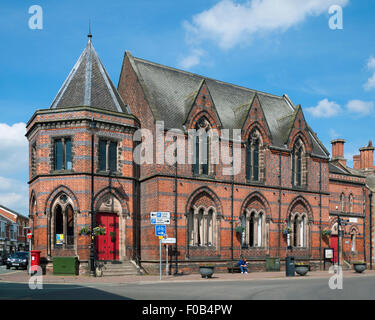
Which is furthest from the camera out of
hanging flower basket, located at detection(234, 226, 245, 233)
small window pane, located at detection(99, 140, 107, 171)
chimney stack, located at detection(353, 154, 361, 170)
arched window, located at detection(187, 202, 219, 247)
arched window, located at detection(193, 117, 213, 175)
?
chimney stack, located at detection(353, 154, 361, 170)

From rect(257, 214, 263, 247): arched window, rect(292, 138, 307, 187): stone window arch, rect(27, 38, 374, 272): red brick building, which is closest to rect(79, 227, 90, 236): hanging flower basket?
rect(27, 38, 374, 272): red brick building

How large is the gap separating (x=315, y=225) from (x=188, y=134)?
14.2 metres

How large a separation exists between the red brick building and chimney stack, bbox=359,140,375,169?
47.8ft

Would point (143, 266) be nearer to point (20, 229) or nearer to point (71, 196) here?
point (71, 196)

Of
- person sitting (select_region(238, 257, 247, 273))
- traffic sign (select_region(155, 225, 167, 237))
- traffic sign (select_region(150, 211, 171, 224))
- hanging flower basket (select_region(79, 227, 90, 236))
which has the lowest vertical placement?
person sitting (select_region(238, 257, 247, 273))

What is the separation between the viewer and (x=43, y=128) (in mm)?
30781

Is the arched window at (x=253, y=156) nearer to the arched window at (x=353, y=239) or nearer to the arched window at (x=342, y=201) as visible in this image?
the arched window at (x=342, y=201)

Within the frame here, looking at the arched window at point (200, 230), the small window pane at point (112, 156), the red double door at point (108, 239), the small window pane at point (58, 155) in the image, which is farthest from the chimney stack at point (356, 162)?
the small window pane at point (58, 155)

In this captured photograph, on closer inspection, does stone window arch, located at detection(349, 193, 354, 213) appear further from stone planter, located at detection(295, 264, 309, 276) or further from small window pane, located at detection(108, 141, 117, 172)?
small window pane, located at detection(108, 141, 117, 172)

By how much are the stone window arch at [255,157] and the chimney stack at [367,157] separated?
853 inches

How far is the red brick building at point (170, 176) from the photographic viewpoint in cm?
3022

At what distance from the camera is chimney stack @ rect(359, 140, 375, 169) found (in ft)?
178
